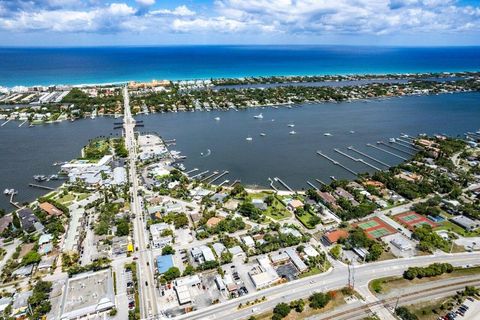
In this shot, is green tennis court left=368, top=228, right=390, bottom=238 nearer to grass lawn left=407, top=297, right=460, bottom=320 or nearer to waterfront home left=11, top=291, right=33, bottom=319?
grass lawn left=407, top=297, right=460, bottom=320

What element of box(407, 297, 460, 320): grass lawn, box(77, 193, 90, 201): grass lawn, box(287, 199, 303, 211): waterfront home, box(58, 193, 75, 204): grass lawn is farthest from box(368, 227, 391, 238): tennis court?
box(58, 193, 75, 204): grass lawn

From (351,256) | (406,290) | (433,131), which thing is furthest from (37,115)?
(433,131)

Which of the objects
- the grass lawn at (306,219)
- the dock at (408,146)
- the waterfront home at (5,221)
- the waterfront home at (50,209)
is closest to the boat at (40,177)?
the waterfront home at (50,209)

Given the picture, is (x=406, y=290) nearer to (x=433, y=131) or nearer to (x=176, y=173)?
(x=176, y=173)

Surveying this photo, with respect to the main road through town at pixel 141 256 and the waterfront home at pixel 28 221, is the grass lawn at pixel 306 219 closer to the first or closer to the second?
the main road through town at pixel 141 256

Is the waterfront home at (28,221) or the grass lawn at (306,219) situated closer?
the waterfront home at (28,221)

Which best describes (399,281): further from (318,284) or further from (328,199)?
(328,199)

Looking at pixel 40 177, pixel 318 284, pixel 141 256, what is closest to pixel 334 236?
pixel 318 284
